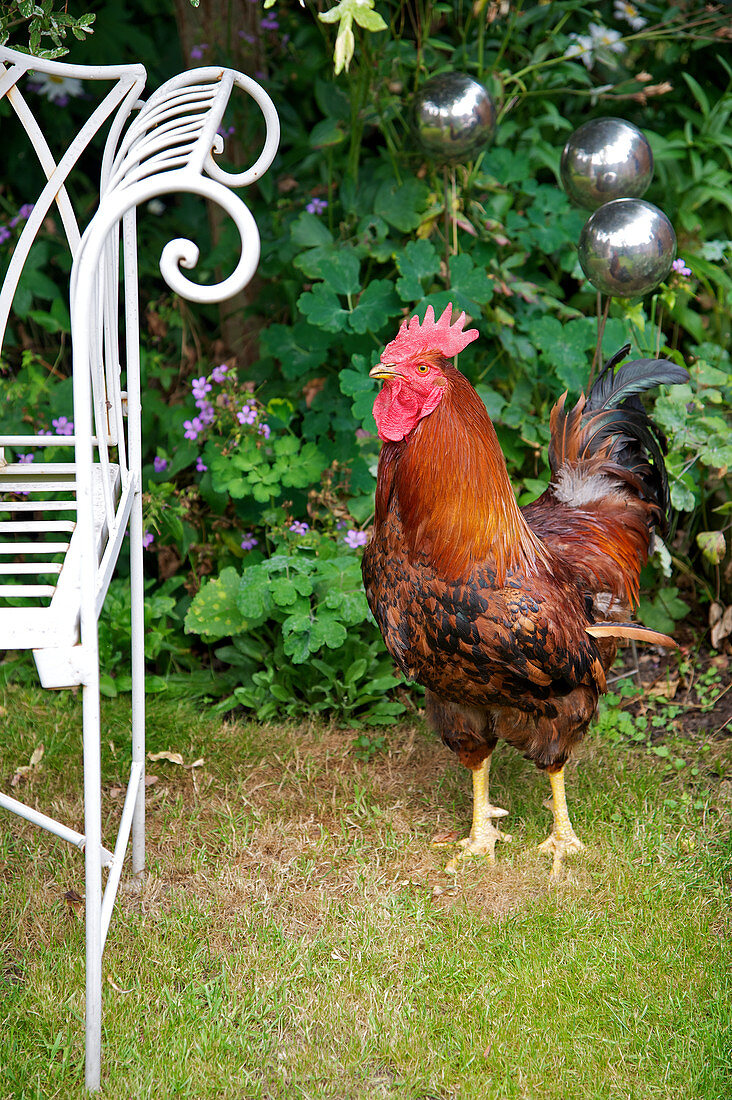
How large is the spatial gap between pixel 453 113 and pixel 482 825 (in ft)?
7.13

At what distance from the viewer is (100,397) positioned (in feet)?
6.25

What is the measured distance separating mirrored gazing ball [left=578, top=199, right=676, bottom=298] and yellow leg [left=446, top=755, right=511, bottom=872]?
4.68 ft

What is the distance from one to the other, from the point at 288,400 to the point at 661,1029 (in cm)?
251

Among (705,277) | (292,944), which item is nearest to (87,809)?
(292,944)

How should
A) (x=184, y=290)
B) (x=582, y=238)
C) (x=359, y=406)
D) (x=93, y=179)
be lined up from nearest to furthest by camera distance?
(x=184, y=290), (x=582, y=238), (x=359, y=406), (x=93, y=179)

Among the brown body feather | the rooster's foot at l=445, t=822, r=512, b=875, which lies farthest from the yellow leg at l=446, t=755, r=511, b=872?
the brown body feather

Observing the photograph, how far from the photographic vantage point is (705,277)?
3.99 metres

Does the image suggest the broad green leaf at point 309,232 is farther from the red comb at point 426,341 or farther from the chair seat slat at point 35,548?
the chair seat slat at point 35,548

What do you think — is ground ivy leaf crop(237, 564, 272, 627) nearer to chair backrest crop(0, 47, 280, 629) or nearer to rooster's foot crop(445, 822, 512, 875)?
chair backrest crop(0, 47, 280, 629)

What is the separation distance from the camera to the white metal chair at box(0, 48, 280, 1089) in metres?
1.51

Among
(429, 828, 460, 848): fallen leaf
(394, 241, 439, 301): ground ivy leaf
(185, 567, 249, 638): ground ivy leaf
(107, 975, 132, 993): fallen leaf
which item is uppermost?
(394, 241, 439, 301): ground ivy leaf

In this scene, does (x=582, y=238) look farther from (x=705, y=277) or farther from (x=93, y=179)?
(x=93, y=179)

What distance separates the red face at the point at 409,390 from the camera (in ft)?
7.13

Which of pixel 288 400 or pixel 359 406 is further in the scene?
pixel 288 400
